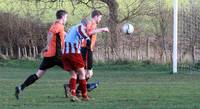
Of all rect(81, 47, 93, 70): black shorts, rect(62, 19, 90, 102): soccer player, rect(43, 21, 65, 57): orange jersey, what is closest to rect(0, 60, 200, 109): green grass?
rect(62, 19, 90, 102): soccer player

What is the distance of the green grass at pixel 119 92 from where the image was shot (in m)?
12.1

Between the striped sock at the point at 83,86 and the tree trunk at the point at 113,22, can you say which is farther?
the tree trunk at the point at 113,22

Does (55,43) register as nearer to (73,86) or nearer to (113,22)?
(73,86)

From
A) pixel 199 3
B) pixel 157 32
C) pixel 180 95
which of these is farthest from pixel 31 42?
pixel 180 95

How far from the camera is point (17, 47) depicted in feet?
97.2

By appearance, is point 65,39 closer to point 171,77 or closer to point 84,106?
point 84,106

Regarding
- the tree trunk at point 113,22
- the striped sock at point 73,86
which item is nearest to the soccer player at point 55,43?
the striped sock at point 73,86

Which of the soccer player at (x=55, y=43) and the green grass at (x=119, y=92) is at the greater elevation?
the soccer player at (x=55, y=43)

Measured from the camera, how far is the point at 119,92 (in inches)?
589

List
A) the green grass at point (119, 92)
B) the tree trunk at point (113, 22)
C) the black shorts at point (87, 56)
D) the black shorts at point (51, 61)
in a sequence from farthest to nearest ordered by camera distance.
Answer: the tree trunk at point (113, 22)
the black shorts at point (87, 56)
the black shorts at point (51, 61)
the green grass at point (119, 92)

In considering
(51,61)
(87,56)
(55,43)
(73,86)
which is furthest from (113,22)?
(73,86)

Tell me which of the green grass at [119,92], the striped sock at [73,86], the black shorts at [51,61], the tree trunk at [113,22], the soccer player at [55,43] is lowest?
the green grass at [119,92]

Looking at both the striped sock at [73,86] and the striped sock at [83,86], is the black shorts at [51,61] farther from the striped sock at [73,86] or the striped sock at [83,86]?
the striped sock at [83,86]

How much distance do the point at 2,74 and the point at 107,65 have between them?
5285 millimetres
